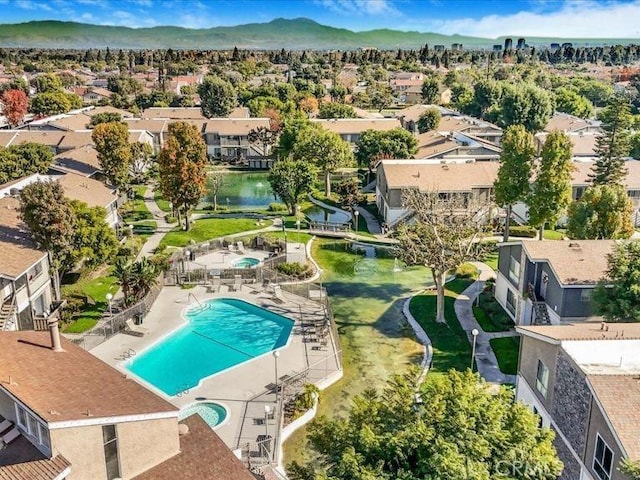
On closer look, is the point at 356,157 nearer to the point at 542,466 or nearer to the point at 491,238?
the point at 491,238

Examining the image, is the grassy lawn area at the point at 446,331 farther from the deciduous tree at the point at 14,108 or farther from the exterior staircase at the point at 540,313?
the deciduous tree at the point at 14,108

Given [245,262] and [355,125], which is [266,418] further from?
[355,125]

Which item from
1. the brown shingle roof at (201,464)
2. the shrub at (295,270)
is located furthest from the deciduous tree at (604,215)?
the brown shingle roof at (201,464)

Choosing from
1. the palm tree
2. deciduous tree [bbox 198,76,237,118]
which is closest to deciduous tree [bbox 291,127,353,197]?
the palm tree

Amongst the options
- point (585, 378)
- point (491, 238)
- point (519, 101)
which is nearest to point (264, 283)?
point (491, 238)

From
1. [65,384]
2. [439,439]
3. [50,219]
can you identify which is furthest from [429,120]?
[439,439]

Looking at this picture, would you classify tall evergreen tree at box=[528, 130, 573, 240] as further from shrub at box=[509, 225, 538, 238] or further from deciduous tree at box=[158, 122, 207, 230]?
deciduous tree at box=[158, 122, 207, 230]
